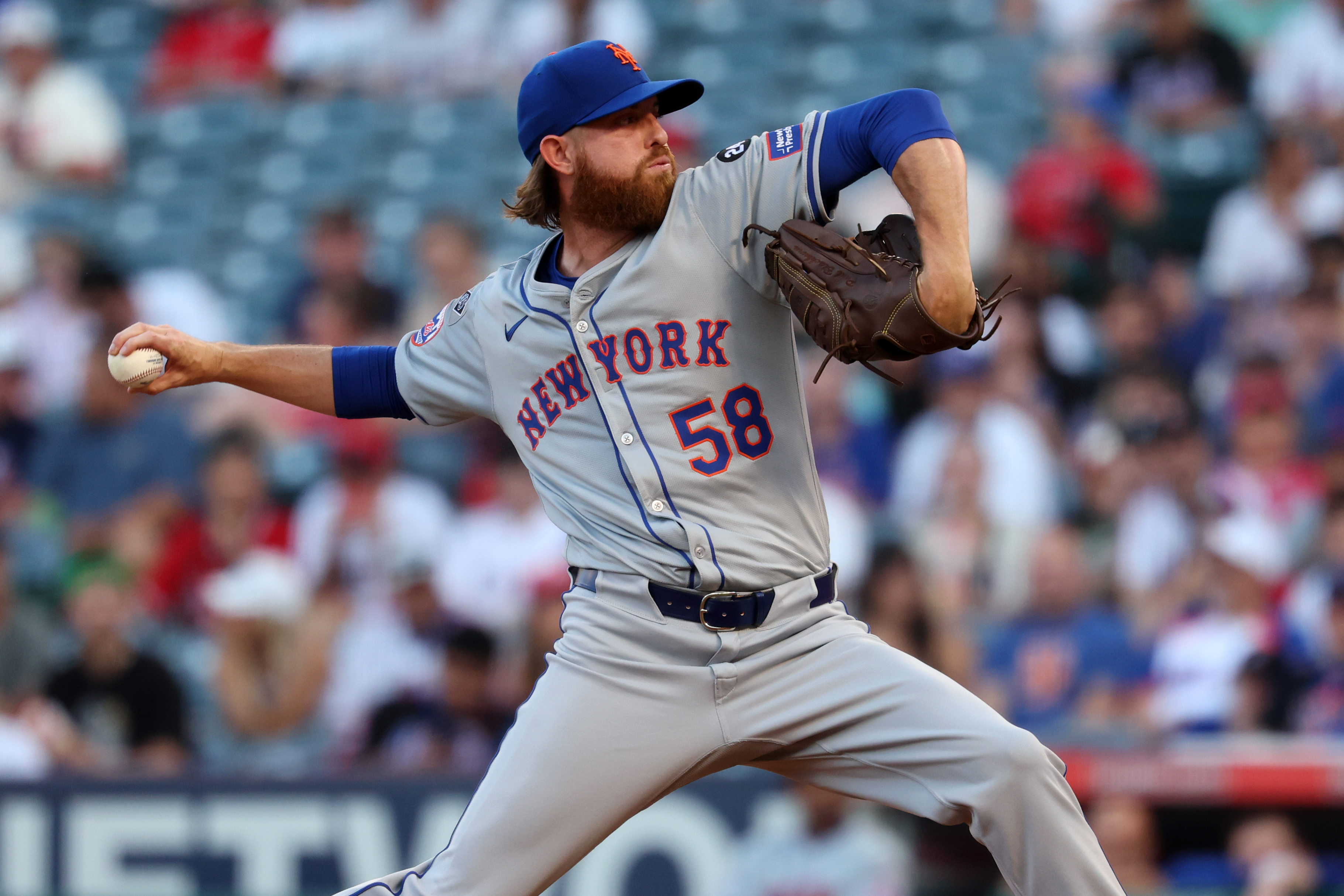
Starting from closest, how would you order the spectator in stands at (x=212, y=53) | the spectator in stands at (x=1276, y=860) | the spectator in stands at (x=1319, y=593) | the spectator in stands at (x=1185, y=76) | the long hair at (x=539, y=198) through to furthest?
the long hair at (x=539, y=198)
the spectator in stands at (x=1276, y=860)
the spectator in stands at (x=1319, y=593)
the spectator in stands at (x=1185, y=76)
the spectator in stands at (x=212, y=53)

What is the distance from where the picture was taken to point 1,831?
18.7 feet

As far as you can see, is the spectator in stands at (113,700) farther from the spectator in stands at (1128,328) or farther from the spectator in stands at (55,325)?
the spectator in stands at (1128,328)

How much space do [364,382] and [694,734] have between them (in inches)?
41.5

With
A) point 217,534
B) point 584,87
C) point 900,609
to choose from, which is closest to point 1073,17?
point 900,609

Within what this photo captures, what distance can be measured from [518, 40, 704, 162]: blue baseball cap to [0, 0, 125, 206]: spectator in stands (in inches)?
303

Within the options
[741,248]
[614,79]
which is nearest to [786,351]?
[741,248]

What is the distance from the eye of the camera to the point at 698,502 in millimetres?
3133

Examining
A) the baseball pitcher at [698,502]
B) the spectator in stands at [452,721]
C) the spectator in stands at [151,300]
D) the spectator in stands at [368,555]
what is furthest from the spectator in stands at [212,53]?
the baseball pitcher at [698,502]

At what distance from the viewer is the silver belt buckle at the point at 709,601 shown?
3.12 metres

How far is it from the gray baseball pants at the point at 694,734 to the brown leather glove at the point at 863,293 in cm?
55

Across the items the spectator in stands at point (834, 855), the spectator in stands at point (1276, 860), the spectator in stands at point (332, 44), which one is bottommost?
the spectator in stands at point (1276, 860)

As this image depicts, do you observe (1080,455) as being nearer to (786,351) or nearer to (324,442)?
(324,442)

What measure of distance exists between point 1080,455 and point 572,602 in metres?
4.06

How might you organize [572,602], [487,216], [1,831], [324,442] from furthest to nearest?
1. [487,216]
2. [324,442]
3. [1,831]
4. [572,602]
